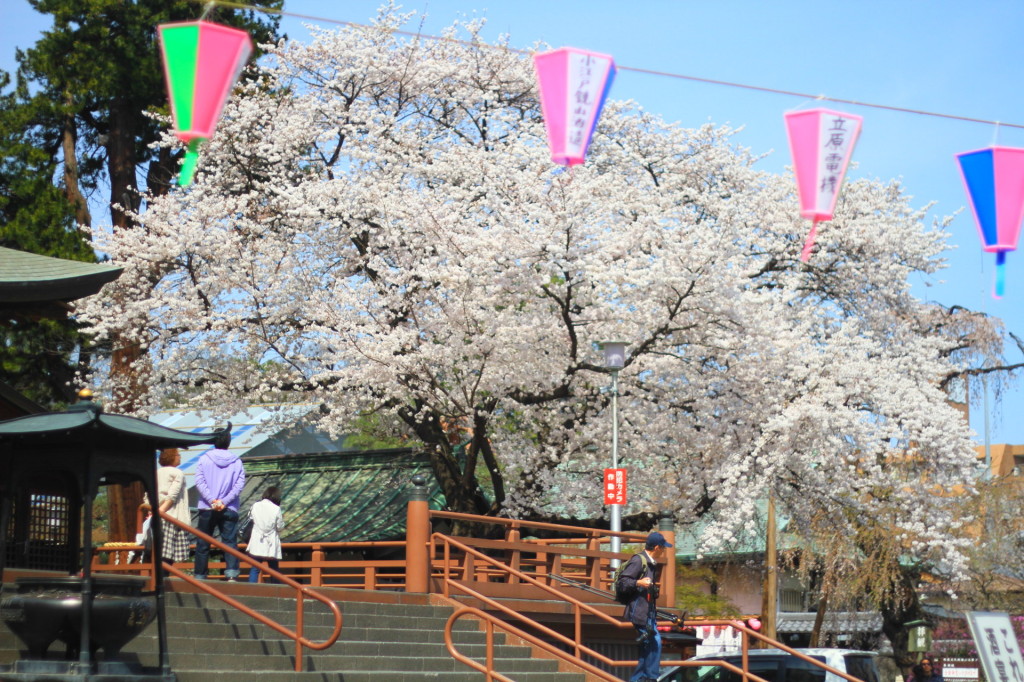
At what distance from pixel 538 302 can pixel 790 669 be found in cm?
796

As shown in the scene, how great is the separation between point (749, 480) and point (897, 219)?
8.44 m

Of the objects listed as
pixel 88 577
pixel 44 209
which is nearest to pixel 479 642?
pixel 88 577

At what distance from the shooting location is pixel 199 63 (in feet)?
33.4

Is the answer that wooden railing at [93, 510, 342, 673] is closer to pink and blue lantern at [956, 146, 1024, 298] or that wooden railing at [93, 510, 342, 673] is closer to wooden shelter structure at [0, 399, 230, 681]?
wooden shelter structure at [0, 399, 230, 681]

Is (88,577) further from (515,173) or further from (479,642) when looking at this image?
(515,173)

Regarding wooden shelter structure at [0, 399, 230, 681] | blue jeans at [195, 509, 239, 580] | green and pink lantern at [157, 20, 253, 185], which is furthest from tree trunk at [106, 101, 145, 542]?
green and pink lantern at [157, 20, 253, 185]

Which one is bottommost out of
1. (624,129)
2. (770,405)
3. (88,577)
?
(88,577)

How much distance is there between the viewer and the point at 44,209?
2780 centimetres

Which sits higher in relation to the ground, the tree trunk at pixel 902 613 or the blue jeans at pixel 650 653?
the blue jeans at pixel 650 653

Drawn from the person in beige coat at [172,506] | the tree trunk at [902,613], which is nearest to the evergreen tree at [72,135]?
the person in beige coat at [172,506]

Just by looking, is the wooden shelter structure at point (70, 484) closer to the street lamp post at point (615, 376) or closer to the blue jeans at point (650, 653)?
the blue jeans at point (650, 653)

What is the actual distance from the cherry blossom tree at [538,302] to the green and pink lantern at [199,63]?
30.4 feet

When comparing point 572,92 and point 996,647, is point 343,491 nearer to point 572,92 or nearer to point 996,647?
point 572,92

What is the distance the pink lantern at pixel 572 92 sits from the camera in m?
11.5
